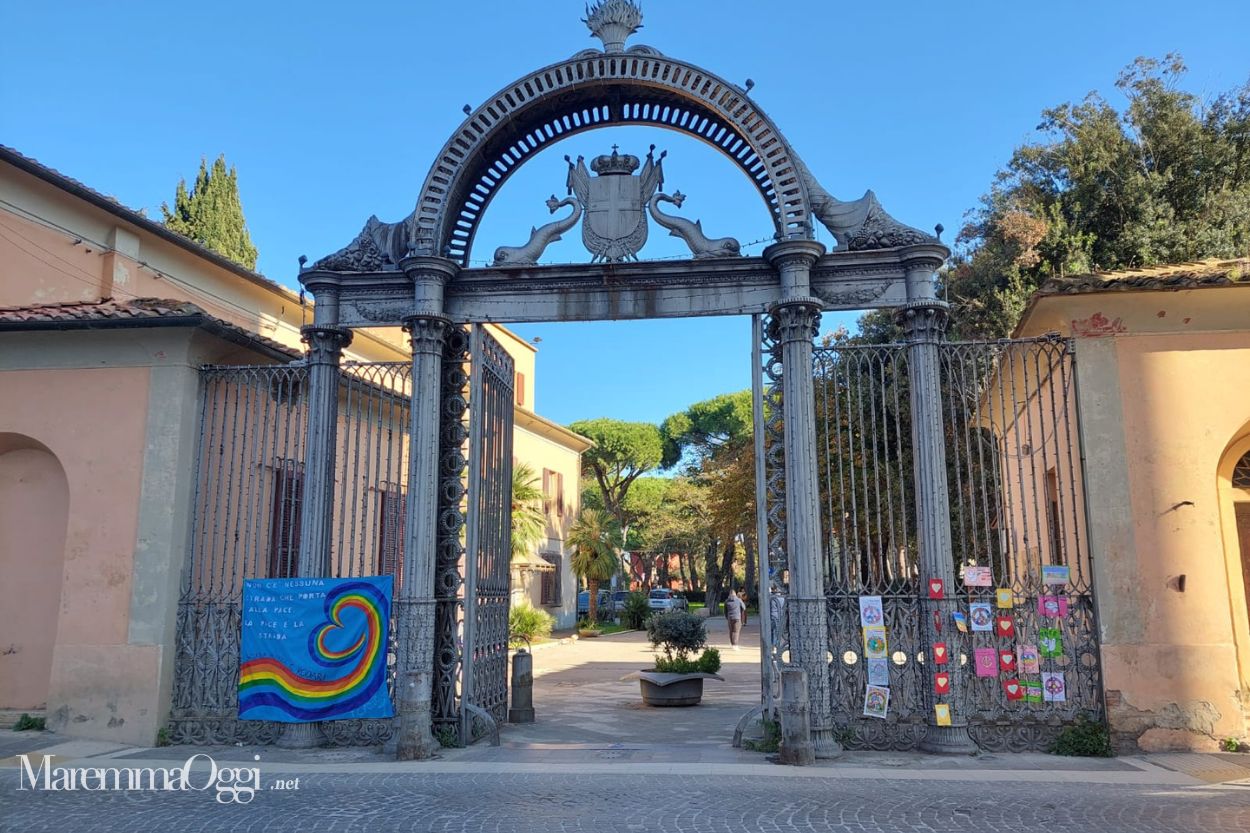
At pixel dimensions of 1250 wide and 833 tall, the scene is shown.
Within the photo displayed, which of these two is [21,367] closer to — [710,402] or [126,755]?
[126,755]

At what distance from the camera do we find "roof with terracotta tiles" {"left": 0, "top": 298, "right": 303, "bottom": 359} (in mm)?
9945

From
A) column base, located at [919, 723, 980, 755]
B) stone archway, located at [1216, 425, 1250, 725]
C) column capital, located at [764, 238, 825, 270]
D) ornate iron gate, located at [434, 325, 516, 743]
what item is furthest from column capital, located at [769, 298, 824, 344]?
stone archway, located at [1216, 425, 1250, 725]

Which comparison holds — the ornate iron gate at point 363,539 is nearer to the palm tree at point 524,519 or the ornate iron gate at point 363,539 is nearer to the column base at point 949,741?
the column base at point 949,741

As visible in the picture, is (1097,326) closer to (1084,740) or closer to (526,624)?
(1084,740)

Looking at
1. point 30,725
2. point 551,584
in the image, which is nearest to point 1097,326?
point 30,725

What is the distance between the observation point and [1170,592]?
30.0 feet

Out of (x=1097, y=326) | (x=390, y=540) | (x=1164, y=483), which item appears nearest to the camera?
(x=1164, y=483)

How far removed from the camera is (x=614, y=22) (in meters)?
10.0

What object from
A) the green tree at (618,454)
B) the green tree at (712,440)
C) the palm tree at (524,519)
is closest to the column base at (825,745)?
the palm tree at (524,519)

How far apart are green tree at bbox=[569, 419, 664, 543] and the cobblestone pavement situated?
46439 millimetres

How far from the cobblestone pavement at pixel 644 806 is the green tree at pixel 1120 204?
1758 cm

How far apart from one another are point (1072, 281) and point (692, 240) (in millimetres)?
3991

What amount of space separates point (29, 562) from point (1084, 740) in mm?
11674

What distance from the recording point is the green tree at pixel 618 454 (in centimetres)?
5475
